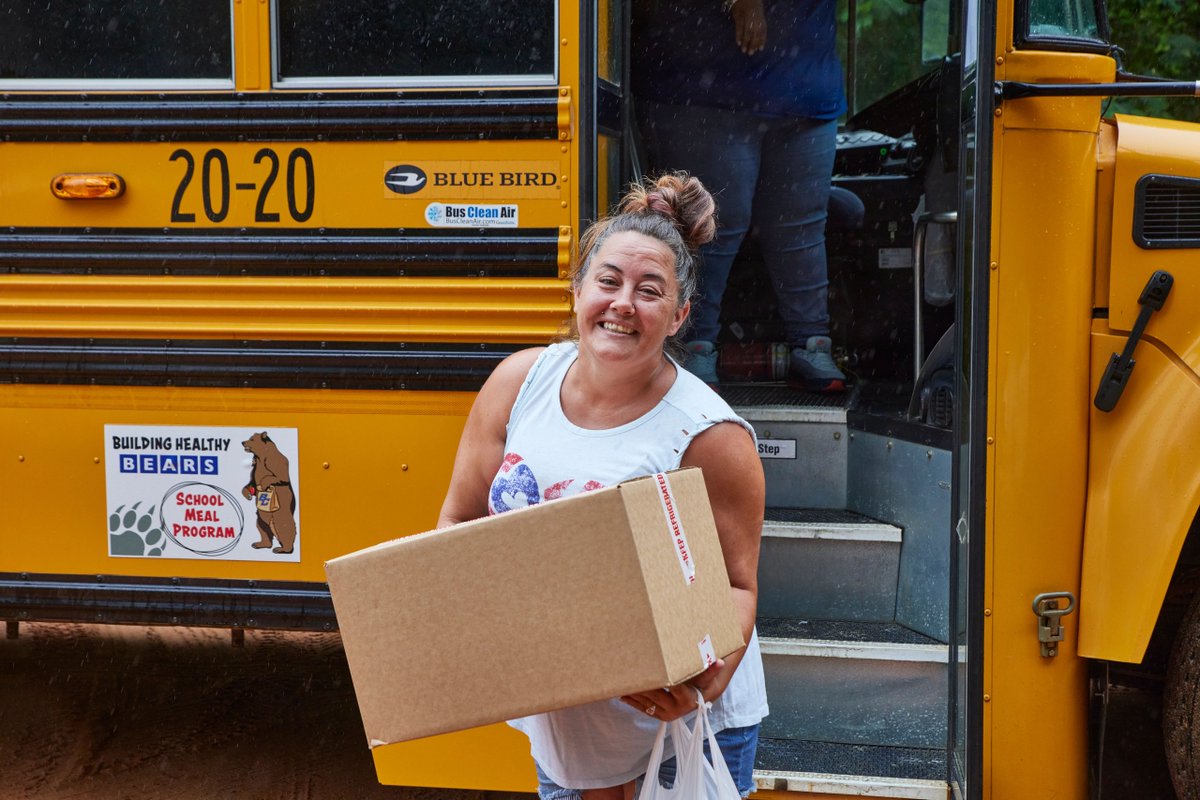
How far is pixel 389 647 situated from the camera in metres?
1.43

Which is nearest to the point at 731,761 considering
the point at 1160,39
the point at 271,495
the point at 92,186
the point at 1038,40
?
the point at 271,495

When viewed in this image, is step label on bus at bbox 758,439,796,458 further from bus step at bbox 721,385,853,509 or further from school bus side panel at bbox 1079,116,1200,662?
school bus side panel at bbox 1079,116,1200,662

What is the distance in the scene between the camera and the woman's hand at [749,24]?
2908 millimetres

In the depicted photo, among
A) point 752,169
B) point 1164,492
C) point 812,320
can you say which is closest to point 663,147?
point 752,169

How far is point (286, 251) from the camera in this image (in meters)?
2.43

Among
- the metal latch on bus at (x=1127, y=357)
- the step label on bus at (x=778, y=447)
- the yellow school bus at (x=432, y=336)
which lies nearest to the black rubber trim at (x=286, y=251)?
the yellow school bus at (x=432, y=336)

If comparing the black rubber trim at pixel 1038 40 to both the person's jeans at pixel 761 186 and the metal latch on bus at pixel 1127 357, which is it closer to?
the metal latch on bus at pixel 1127 357

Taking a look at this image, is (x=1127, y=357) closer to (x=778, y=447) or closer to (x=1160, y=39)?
(x=778, y=447)

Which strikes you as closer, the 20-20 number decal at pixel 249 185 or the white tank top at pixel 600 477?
the white tank top at pixel 600 477

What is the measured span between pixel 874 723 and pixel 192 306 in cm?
171

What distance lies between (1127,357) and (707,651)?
3.93ft

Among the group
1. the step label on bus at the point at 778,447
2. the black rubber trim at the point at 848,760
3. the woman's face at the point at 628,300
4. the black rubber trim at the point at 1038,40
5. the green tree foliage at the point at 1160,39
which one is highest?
the green tree foliage at the point at 1160,39

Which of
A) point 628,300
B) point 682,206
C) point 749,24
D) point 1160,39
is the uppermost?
point 1160,39

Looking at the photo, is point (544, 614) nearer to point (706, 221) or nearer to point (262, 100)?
point (706, 221)
